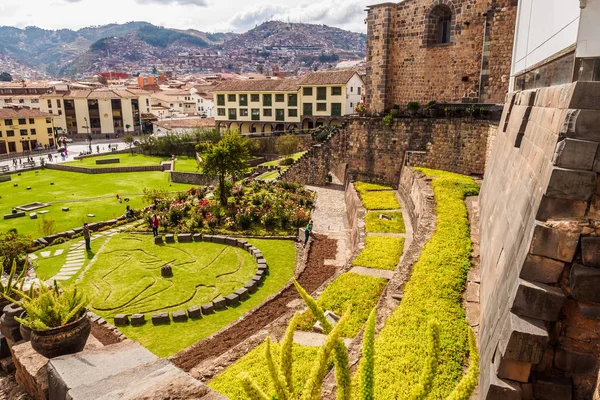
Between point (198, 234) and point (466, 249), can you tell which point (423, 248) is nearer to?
point (466, 249)

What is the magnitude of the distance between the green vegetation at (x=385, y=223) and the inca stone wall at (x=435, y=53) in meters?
9.30

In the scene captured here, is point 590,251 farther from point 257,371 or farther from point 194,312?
point 194,312

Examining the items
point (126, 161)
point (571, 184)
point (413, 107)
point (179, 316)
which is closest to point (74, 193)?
point (126, 161)

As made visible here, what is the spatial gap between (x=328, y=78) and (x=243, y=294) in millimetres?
50045

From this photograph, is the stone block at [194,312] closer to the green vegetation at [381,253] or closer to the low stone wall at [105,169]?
the green vegetation at [381,253]

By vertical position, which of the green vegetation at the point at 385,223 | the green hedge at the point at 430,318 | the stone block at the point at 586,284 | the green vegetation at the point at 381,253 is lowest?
the green vegetation at the point at 381,253

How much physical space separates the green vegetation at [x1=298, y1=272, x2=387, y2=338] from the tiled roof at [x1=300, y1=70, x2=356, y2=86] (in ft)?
162

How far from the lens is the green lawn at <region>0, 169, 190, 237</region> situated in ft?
90.2

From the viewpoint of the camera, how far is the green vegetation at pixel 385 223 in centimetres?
1773

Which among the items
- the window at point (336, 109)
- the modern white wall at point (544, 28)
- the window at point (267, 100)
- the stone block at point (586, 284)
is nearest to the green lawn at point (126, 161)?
the window at point (267, 100)

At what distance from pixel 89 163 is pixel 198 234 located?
124 feet

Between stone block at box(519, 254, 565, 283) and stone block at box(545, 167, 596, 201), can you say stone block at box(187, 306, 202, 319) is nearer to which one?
stone block at box(519, 254, 565, 283)

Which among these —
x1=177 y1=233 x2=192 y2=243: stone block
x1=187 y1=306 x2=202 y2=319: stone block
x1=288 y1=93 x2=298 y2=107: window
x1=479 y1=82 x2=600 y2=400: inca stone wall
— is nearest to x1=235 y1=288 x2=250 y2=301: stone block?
x1=187 y1=306 x2=202 y2=319: stone block

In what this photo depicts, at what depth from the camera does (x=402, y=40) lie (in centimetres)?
2627
